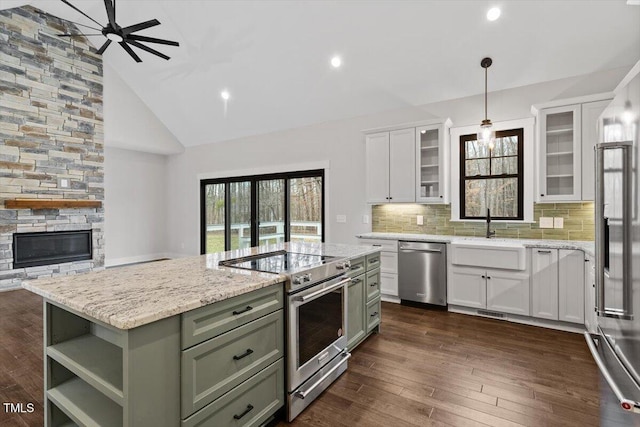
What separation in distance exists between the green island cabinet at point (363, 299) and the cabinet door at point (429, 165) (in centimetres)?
156

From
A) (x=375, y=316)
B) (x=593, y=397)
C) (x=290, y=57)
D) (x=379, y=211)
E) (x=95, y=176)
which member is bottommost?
(x=593, y=397)

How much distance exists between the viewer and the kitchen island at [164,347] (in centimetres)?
128

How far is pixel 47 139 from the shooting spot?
5.45 m

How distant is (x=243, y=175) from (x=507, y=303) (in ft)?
17.0

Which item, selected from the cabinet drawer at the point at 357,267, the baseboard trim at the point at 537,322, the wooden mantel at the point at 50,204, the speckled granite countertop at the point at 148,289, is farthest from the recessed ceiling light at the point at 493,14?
the wooden mantel at the point at 50,204

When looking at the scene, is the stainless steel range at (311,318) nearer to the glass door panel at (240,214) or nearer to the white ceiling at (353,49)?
the white ceiling at (353,49)

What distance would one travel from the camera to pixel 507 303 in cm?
368

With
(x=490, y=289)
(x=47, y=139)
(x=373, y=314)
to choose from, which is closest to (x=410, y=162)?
(x=490, y=289)

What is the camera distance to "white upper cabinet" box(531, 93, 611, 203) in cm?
338

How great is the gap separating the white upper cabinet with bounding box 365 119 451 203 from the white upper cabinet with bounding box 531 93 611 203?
1.07 meters

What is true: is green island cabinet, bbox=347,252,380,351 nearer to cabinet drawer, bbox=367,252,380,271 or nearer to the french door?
cabinet drawer, bbox=367,252,380,271

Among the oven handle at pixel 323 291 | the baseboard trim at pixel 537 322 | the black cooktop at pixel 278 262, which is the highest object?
the black cooktop at pixel 278 262

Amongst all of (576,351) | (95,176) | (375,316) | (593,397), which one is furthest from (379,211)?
(95,176)

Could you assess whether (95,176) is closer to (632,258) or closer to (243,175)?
(243,175)
